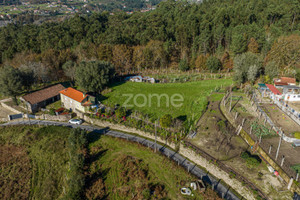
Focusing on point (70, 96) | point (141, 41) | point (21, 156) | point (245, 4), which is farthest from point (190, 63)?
point (21, 156)

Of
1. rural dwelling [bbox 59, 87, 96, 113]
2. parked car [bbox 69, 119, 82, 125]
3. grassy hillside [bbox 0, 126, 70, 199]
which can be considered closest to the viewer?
grassy hillside [bbox 0, 126, 70, 199]

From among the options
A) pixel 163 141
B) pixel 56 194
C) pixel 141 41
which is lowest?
pixel 56 194

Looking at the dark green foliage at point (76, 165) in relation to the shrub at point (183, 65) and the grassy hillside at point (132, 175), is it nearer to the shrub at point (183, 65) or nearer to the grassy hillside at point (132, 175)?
the grassy hillside at point (132, 175)

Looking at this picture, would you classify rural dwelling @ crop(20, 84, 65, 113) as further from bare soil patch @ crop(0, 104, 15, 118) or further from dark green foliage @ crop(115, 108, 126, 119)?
dark green foliage @ crop(115, 108, 126, 119)

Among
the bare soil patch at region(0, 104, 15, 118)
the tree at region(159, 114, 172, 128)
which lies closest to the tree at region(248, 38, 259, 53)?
the tree at region(159, 114, 172, 128)

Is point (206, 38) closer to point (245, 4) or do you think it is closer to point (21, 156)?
point (245, 4)

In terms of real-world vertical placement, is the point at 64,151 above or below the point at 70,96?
below

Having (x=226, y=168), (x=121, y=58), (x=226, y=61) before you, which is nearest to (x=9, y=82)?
(x=121, y=58)
